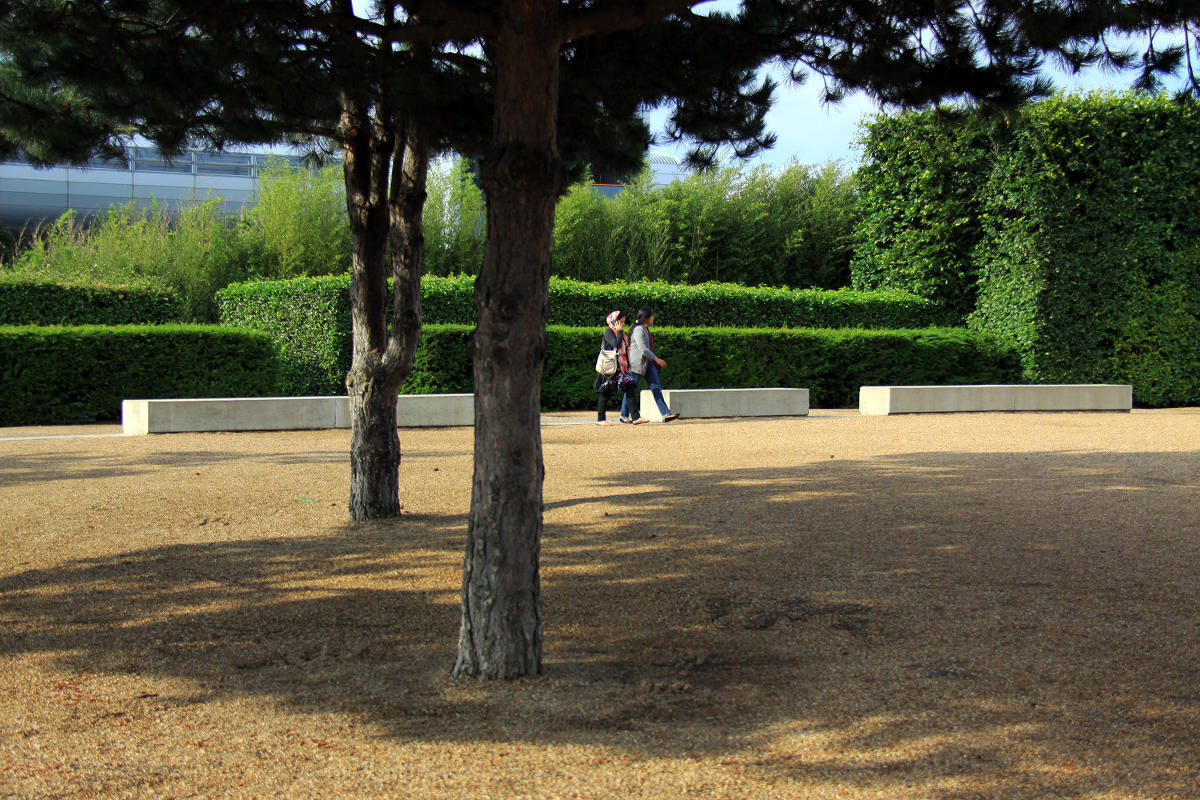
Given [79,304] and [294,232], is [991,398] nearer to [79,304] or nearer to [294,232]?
[294,232]

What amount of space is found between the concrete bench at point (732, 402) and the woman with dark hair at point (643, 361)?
641 millimetres

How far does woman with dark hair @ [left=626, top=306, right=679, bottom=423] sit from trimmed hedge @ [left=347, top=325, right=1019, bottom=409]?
2012mm

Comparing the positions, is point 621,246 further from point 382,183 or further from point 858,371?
point 382,183

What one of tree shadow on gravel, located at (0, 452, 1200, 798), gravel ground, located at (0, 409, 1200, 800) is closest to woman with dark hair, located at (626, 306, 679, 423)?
gravel ground, located at (0, 409, 1200, 800)

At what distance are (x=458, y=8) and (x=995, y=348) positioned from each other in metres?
14.9

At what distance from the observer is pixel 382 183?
5914 mm

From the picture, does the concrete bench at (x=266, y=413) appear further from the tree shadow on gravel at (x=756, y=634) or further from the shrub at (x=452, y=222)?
the shrub at (x=452, y=222)

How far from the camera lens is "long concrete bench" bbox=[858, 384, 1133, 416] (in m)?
14.0

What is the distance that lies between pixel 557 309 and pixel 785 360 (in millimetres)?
3663

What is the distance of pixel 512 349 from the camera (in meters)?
3.36

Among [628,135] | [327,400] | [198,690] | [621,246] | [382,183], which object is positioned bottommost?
[198,690]

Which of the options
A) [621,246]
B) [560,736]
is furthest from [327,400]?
[621,246]

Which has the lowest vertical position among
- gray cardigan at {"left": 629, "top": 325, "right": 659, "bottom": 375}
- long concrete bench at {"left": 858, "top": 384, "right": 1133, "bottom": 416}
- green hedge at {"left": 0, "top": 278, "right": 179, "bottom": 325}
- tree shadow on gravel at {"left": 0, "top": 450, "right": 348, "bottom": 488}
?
tree shadow on gravel at {"left": 0, "top": 450, "right": 348, "bottom": 488}

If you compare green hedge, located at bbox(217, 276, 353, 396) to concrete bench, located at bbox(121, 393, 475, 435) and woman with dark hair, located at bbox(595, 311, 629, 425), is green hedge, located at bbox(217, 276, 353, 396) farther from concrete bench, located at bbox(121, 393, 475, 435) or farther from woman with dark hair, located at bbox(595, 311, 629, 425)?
woman with dark hair, located at bbox(595, 311, 629, 425)
